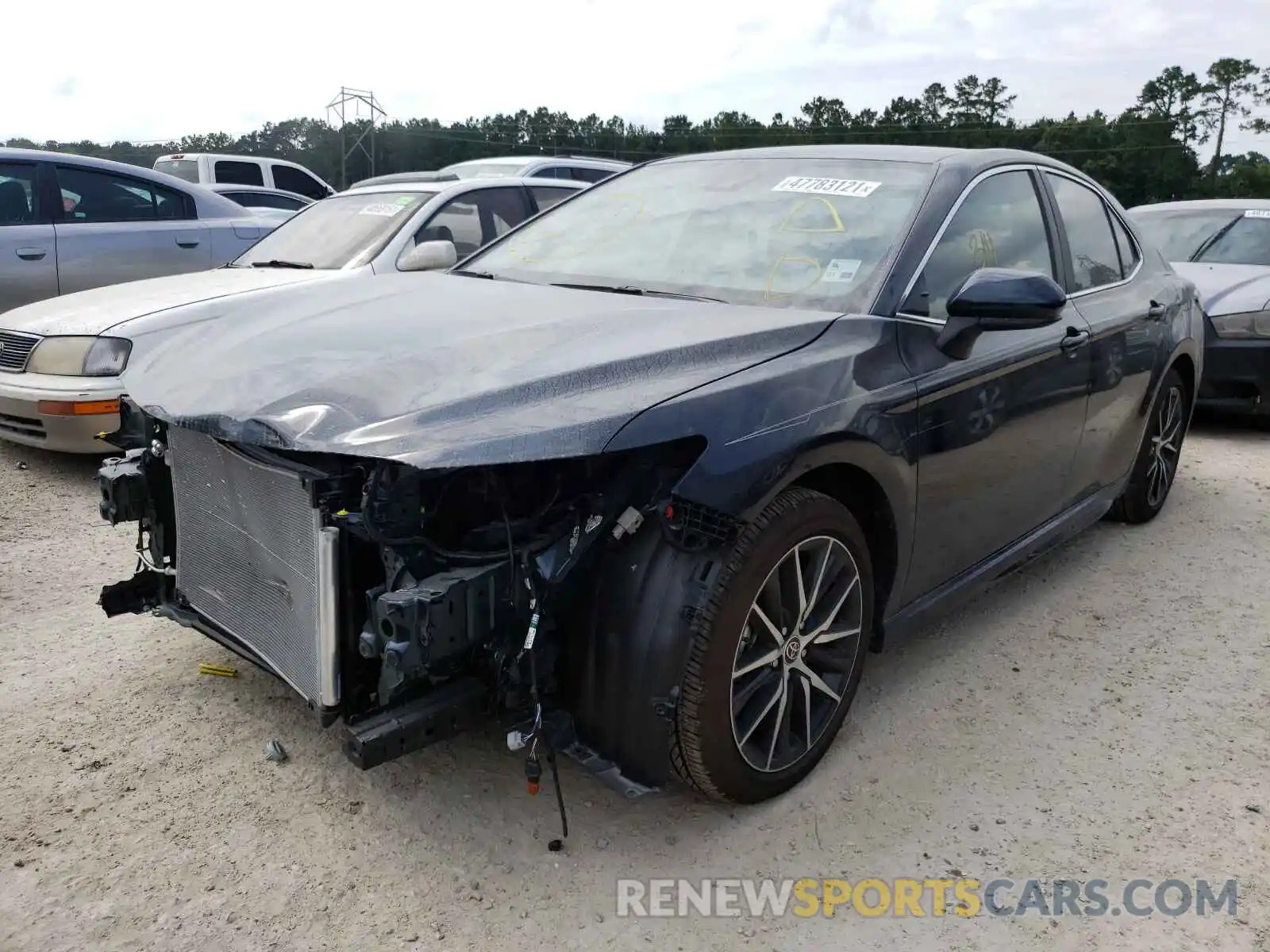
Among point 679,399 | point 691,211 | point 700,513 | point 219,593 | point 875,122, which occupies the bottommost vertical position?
point 219,593

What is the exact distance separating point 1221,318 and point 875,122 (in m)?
49.0

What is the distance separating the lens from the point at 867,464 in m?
2.68

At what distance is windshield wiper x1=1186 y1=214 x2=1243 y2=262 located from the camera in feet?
26.1

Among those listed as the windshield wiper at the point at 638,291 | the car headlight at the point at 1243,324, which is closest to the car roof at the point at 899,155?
the windshield wiper at the point at 638,291

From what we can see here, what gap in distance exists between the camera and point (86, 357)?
5.08 m

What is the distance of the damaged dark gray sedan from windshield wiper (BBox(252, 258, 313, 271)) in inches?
107

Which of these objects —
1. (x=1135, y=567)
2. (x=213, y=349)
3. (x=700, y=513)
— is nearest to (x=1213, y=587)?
(x=1135, y=567)

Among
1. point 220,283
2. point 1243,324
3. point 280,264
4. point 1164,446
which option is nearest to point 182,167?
point 280,264

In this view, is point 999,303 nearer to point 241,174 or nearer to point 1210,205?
point 1210,205

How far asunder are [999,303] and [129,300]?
456 centimetres

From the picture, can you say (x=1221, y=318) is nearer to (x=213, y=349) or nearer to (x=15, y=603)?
(x=213, y=349)

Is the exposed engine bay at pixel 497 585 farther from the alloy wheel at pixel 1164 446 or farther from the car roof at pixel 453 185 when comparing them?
the car roof at pixel 453 185

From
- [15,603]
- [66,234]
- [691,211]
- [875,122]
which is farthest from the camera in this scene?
[875,122]

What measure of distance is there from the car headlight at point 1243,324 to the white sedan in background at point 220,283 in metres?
4.55
